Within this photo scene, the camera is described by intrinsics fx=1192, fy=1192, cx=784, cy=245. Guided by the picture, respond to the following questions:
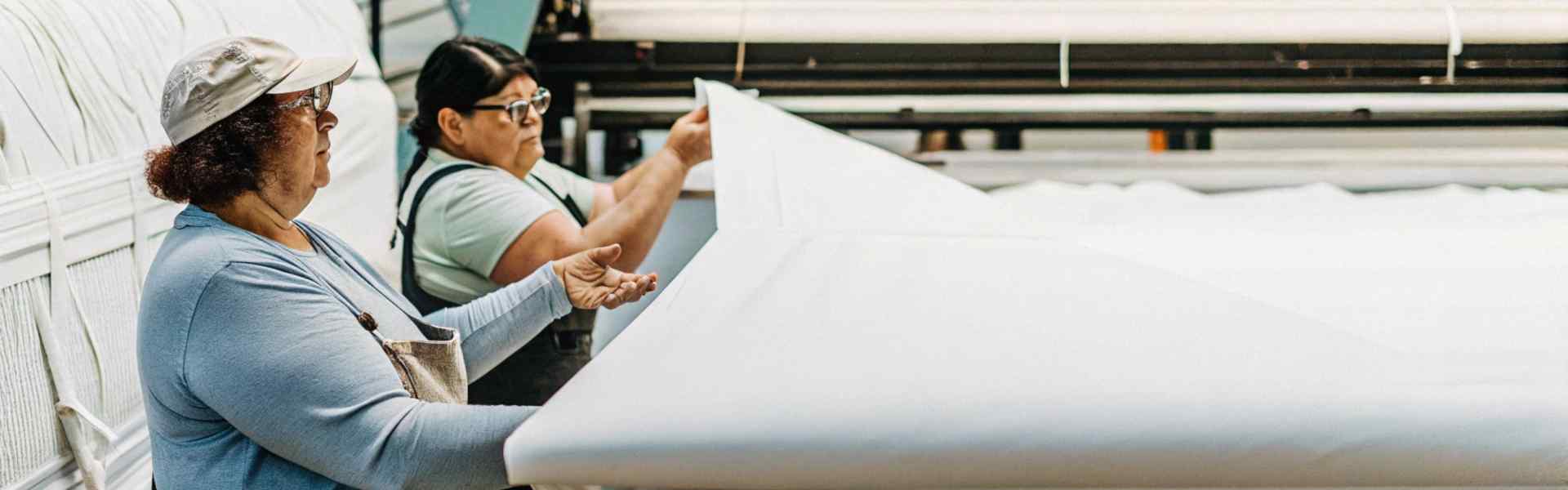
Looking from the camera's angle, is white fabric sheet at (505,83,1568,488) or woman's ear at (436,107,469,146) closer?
white fabric sheet at (505,83,1568,488)

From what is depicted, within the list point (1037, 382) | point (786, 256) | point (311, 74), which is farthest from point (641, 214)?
point (1037, 382)

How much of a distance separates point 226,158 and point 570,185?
944 mm

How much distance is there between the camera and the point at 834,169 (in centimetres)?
139

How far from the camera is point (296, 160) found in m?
0.94

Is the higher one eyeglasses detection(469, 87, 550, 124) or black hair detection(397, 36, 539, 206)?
black hair detection(397, 36, 539, 206)

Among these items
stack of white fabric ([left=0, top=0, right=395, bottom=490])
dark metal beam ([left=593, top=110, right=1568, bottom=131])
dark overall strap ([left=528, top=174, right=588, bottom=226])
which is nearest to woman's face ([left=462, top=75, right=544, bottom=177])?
dark overall strap ([left=528, top=174, right=588, bottom=226])

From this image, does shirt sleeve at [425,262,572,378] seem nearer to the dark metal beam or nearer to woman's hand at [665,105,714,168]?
woman's hand at [665,105,714,168]

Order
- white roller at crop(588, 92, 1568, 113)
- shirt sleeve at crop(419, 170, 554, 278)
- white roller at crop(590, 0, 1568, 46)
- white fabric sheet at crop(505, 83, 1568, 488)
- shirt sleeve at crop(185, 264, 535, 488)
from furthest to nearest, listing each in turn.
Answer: white roller at crop(588, 92, 1568, 113)
white roller at crop(590, 0, 1568, 46)
shirt sleeve at crop(419, 170, 554, 278)
shirt sleeve at crop(185, 264, 535, 488)
white fabric sheet at crop(505, 83, 1568, 488)

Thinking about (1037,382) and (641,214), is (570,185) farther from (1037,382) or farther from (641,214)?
(1037,382)

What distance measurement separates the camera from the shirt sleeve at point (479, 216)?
1.50 m

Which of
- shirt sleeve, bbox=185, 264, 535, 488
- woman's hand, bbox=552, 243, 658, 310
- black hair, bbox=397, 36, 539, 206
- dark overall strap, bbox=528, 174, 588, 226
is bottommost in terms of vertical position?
shirt sleeve, bbox=185, 264, 535, 488

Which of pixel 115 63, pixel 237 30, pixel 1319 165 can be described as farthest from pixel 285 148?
pixel 1319 165

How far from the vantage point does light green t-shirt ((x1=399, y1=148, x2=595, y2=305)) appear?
1501mm

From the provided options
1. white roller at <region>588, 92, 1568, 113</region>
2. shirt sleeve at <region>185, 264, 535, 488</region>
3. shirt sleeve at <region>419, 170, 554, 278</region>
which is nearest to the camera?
shirt sleeve at <region>185, 264, 535, 488</region>
